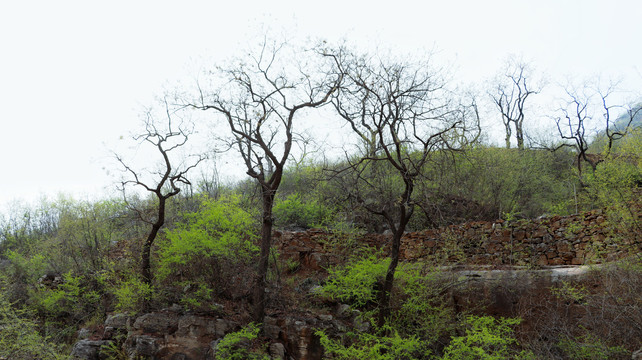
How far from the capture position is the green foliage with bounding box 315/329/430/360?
946cm

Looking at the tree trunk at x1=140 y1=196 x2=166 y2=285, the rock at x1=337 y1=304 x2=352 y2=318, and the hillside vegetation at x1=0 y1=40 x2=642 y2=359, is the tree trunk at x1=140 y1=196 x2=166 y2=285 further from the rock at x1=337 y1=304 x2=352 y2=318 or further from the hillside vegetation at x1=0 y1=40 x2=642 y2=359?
the rock at x1=337 y1=304 x2=352 y2=318

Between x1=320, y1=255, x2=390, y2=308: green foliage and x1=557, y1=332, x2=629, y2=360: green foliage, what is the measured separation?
4480 millimetres

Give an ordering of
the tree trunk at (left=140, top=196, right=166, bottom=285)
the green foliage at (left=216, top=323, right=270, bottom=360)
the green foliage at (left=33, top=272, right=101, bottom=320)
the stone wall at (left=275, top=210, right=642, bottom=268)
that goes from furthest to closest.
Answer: the green foliage at (left=33, top=272, right=101, bottom=320)
the tree trunk at (left=140, top=196, right=166, bottom=285)
the stone wall at (left=275, top=210, right=642, bottom=268)
the green foliage at (left=216, top=323, right=270, bottom=360)

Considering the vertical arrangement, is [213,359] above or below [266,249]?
below

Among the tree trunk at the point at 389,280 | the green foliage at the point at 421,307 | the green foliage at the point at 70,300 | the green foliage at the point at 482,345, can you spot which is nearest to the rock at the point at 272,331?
the tree trunk at the point at 389,280

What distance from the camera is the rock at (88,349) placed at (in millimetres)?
11531

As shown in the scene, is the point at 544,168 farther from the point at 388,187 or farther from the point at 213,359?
the point at 213,359

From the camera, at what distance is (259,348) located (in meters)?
10.9

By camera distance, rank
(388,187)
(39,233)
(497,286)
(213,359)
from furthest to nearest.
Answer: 1. (39,233)
2. (388,187)
3. (497,286)
4. (213,359)

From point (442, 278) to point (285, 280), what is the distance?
4.91 metres

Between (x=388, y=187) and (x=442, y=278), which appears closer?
(x=442, y=278)

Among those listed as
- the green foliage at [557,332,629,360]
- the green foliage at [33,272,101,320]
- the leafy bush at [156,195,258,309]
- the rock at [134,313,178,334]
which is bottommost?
the green foliage at [557,332,629,360]

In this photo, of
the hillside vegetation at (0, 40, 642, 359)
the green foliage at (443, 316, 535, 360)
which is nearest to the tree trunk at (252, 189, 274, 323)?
the hillside vegetation at (0, 40, 642, 359)

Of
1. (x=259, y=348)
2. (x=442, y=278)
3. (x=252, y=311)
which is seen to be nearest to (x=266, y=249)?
(x=252, y=311)
